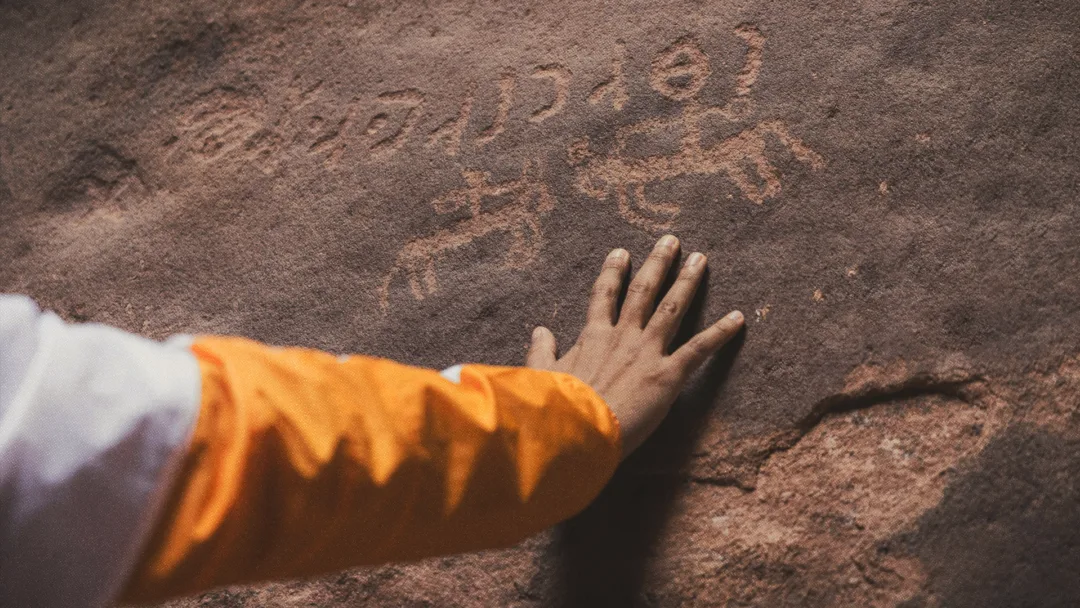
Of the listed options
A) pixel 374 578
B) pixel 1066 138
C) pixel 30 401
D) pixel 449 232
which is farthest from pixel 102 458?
pixel 1066 138

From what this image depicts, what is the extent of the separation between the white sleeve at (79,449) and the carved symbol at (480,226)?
67 cm

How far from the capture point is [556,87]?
146cm

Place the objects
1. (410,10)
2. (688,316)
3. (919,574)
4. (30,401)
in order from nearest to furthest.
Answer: (30,401)
(919,574)
(688,316)
(410,10)

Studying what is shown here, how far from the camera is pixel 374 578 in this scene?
1.33m

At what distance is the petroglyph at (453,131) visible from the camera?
58.6 inches

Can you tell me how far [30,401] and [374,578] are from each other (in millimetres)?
721

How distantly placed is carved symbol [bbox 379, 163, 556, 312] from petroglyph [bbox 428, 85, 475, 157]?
6 centimetres

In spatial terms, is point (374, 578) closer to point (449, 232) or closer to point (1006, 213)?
point (449, 232)

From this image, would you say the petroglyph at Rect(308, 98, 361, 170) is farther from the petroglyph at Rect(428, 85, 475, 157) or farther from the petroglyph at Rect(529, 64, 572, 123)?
the petroglyph at Rect(529, 64, 572, 123)

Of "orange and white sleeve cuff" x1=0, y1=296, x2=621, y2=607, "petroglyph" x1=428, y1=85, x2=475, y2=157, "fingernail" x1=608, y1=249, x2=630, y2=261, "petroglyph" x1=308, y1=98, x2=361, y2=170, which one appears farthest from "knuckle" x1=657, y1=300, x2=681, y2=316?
"petroglyph" x1=308, y1=98, x2=361, y2=170

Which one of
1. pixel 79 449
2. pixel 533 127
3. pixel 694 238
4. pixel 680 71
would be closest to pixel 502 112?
pixel 533 127

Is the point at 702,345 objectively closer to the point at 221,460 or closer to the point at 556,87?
the point at 556,87

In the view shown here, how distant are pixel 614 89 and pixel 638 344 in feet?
1.47

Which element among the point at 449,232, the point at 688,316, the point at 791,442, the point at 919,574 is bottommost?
the point at 919,574
